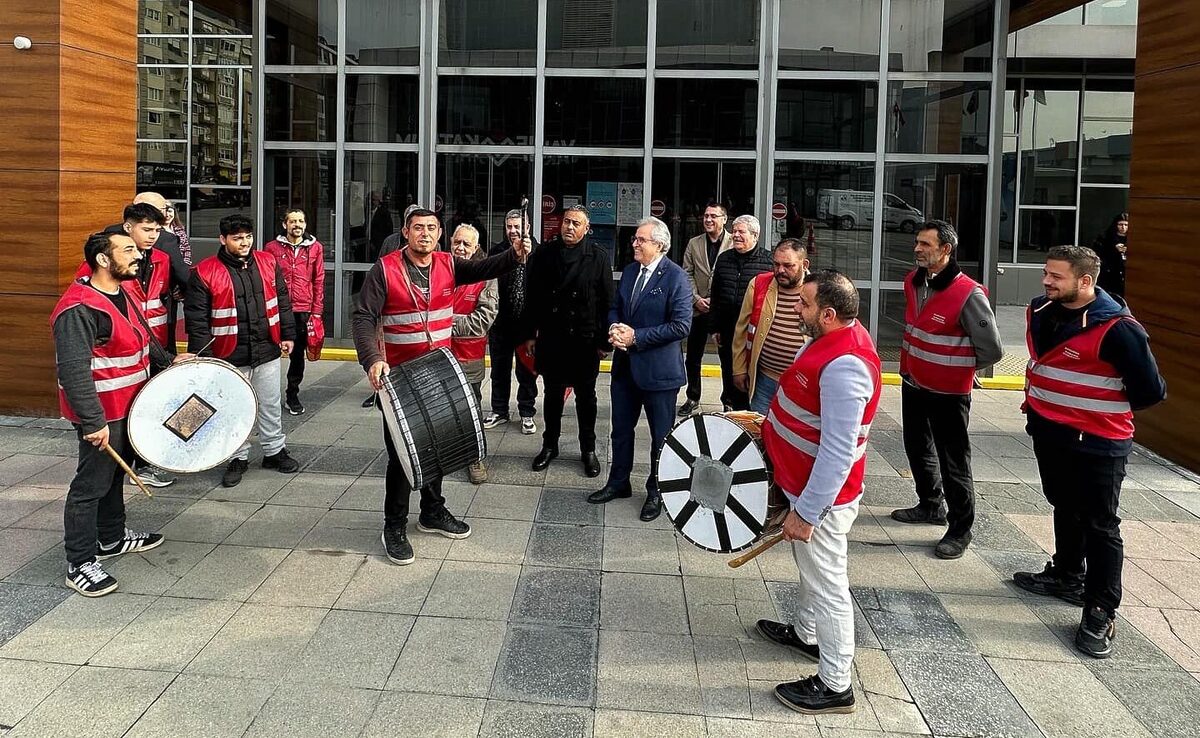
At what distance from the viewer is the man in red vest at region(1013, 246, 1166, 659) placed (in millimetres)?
4426

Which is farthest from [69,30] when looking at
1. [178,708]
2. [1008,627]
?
[1008,627]

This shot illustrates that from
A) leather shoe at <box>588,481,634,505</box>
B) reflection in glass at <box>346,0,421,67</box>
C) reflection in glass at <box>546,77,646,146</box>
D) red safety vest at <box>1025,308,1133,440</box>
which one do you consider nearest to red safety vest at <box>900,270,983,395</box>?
red safety vest at <box>1025,308,1133,440</box>

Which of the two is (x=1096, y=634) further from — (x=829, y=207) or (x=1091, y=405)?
(x=829, y=207)

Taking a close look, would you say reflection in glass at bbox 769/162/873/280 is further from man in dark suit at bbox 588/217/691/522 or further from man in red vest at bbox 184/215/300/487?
man in red vest at bbox 184/215/300/487

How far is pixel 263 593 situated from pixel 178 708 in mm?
1124

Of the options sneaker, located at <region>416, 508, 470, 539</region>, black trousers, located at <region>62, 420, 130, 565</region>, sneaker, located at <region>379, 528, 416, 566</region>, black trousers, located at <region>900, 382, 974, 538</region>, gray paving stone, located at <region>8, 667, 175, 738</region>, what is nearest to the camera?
gray paving stone, located at <region>8, 667, 175, 738</region>

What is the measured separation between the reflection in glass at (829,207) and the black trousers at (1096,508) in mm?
7381

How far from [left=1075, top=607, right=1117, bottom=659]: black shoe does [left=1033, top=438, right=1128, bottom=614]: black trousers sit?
4cm

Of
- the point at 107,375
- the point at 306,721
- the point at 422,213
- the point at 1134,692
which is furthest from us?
the point at 422,213

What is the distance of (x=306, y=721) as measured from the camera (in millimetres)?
3602

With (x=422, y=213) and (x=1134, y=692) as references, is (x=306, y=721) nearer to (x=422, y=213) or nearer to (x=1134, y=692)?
(x=422, y=213)

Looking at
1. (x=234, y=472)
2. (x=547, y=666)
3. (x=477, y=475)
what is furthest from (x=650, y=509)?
(x=234, y=472)

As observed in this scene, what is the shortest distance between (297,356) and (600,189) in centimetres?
485

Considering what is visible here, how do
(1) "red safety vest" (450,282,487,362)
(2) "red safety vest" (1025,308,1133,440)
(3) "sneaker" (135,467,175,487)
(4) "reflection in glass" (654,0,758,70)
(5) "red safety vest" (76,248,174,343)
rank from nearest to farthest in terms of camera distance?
(2) "red safety vest" (1025,308,1133,440) → (5) "red safety vest" (76,248,174,343) → (3) "sneaker" (135,467,175,487) → (1) "red safety vest" (450,282,487,362) → (4) "reflection in glass" (654,0,758,70)
